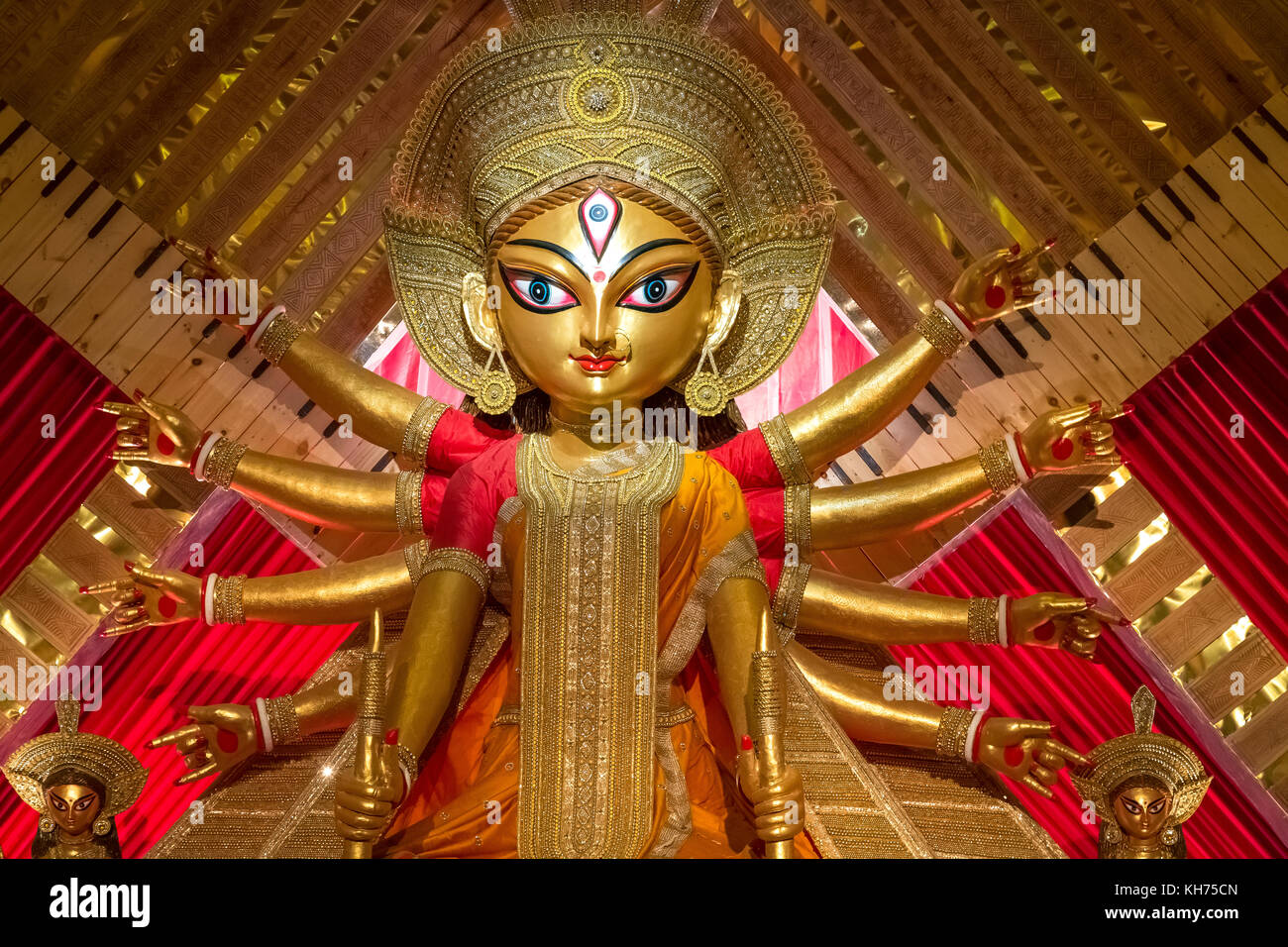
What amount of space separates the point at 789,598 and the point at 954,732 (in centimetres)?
53

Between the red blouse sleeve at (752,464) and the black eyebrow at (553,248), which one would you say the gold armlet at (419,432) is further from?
the red blouse sleeve at (752,464)

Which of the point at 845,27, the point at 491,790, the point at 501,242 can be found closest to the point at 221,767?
the point at 491,790

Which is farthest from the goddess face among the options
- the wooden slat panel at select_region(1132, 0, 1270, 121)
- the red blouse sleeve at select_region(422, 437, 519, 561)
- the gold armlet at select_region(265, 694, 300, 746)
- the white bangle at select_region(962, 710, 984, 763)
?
the wooden slat panel at select_region(1132, 0, 1270, 121)

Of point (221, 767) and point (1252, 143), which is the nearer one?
point (221, 767)

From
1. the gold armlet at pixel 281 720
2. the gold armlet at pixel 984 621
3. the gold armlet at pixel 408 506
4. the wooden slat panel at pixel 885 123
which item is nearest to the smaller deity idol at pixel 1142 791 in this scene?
the gold armlet at pixel 984 621

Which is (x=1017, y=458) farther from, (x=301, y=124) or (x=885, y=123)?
(x=301, y=124)

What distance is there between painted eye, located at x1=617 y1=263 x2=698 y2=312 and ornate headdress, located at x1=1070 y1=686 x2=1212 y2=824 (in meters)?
1.52

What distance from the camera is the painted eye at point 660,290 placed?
154 inches

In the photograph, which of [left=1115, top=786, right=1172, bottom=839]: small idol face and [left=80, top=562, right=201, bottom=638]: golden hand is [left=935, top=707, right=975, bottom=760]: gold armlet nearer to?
[left=1115, top=786, right=1172, bottom=839]: small idol face

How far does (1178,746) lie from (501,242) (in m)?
2.06

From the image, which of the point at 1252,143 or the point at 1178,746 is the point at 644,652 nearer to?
the point at 1178,746

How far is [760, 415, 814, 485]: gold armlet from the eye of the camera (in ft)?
13.7

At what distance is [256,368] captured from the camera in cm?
473

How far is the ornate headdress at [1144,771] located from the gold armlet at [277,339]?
2.33 m
